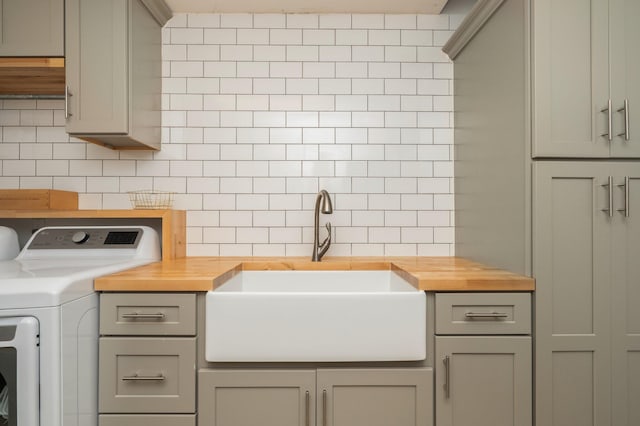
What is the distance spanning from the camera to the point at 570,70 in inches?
61.2

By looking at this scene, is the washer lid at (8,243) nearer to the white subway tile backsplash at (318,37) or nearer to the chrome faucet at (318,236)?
the chrome faucet at (318,236)

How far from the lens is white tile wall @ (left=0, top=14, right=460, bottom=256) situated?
92.9 inches

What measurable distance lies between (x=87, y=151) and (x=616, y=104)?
7.94ft

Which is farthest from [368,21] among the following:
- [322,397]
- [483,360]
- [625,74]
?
[322,397]

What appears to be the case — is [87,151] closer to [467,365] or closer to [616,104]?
[467,365]

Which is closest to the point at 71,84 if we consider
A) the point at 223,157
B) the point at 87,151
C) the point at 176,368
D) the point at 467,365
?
the point at 87,151

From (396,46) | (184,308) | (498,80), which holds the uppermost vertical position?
(396,46)

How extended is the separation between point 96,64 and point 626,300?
2.31m

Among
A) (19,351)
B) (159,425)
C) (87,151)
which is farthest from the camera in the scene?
(87,151)

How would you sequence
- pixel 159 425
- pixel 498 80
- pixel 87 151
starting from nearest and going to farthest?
pixel 159 425 < pixel 498 80 < pixel 87 151

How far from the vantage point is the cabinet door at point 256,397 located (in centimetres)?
150

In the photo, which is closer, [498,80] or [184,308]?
[184,308]

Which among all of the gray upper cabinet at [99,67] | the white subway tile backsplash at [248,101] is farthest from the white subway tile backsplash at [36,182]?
the white subway tile backsplash at [248,101]

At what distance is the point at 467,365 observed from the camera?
4.97ft
